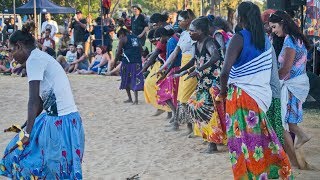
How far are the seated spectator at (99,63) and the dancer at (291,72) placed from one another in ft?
42.5

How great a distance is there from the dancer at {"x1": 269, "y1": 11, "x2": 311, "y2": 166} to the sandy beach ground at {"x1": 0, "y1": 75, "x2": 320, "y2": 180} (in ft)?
1.50

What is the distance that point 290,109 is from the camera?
24.0 ft

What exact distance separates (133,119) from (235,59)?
597 centimetres

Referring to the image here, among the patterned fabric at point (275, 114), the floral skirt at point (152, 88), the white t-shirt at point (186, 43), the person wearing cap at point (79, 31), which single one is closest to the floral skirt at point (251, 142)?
the patterned fabric at point (275, 114)

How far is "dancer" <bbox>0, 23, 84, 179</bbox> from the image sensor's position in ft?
17.7

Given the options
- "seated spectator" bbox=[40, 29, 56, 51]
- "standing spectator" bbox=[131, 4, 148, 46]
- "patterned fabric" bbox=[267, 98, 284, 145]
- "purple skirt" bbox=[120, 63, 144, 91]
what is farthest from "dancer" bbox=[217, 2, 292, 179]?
"seated spectator" bbox=[40, 29, 56, 51]

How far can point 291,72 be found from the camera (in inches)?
286

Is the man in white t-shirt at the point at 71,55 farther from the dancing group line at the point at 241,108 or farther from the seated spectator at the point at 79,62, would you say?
the dancing group line at the point at 241,108

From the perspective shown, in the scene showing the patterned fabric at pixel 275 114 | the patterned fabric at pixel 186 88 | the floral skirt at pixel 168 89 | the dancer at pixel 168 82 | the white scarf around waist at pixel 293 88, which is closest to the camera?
the patterned fabric at pixel 275 114

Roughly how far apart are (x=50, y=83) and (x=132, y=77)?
8.16m

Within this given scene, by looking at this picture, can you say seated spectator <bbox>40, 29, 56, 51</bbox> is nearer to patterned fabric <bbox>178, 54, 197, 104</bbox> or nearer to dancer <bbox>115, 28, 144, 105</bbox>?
dancer <bbox>115, 28, 144, 105</bbox>

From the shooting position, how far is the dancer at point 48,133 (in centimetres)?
541

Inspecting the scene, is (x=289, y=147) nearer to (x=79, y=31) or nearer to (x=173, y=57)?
(x=173, y=57)

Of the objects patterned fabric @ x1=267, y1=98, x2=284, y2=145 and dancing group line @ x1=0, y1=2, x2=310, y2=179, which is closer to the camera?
dancing group line @ x1=0, y1=2, x2=310, y2=179
